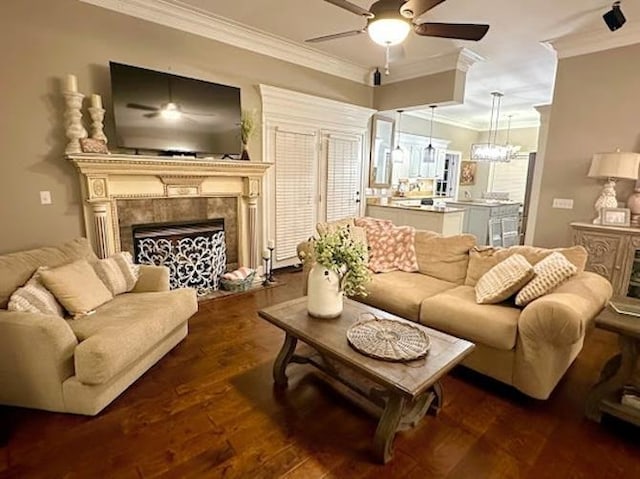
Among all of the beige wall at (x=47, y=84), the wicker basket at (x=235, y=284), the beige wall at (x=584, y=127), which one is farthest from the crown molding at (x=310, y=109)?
the beige wall at (x=584, y=127)

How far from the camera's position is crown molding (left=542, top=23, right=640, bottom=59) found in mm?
3438

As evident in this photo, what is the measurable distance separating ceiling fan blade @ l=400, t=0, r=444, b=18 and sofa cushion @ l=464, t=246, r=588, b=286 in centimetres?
187

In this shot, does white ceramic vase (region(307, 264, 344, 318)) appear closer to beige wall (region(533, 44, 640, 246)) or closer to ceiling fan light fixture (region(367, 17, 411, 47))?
ceiling fan light fixture (region(367, 17, 411, 47))

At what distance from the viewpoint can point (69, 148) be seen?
2.92 m

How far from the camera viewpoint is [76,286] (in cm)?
226

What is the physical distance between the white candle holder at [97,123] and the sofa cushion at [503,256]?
338cm

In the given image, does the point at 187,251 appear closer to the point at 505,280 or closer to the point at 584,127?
the point at 505,280

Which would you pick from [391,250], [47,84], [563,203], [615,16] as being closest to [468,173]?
[563,203]

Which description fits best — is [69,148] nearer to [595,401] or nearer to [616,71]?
[595,401]

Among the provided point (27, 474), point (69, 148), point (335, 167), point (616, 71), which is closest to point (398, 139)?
point (335, 167)

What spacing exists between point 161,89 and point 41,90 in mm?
928

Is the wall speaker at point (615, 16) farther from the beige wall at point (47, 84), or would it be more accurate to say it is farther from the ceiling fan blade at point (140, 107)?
the ceiling fan blade at point (140, 107)

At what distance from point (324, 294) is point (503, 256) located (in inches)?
63.7

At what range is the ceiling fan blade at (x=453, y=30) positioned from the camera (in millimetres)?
2365
